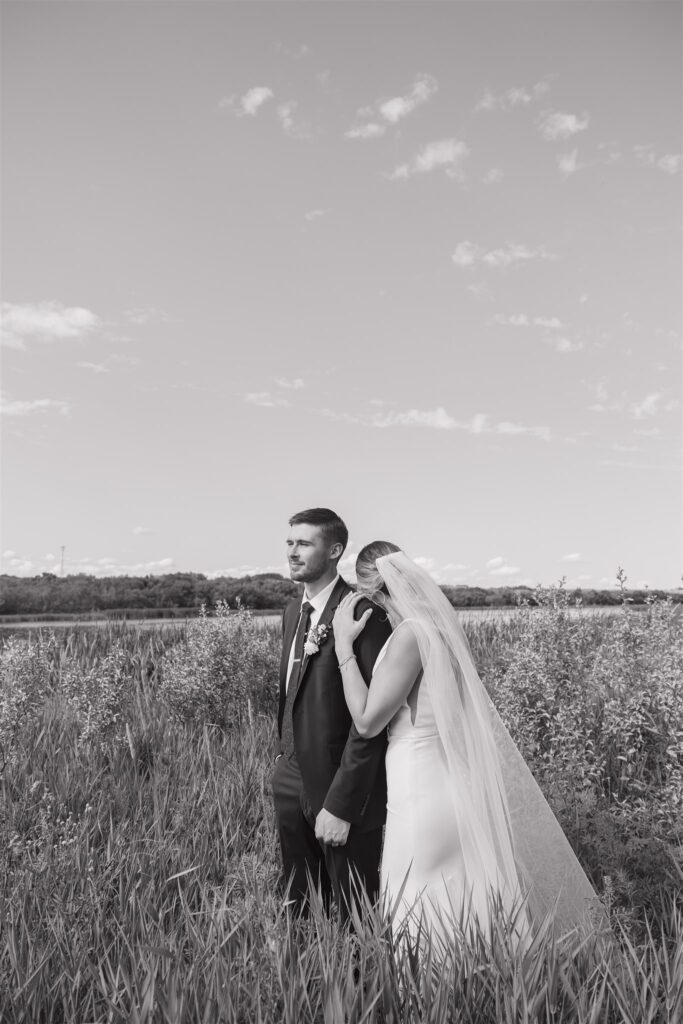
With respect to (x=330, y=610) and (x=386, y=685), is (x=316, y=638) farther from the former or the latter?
(x=386, y=685)

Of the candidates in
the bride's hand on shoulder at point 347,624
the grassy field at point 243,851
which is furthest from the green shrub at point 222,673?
the bride's hand on shoulder at point 347,624

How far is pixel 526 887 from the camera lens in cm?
354

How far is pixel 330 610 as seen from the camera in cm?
401

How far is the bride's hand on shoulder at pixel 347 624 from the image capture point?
11.7ft

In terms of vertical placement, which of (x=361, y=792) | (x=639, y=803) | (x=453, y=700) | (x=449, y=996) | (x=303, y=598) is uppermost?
(x=303, y=598)

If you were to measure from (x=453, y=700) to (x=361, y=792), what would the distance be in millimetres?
595

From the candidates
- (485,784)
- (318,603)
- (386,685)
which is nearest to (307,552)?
(318,603)

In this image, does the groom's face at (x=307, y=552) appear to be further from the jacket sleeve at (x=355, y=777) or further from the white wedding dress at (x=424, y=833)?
the jacket sleeve at (x=355, y=777)

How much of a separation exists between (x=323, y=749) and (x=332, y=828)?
0.37 metres

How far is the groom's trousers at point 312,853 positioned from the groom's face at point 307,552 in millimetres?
975

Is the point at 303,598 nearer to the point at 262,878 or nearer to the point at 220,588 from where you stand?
the point at 262,878

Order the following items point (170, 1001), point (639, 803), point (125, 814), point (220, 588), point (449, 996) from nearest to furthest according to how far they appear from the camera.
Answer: point (170, 1001) < point (449, 996) < point (125, 814) < point (639, 803) < point (220, 588)

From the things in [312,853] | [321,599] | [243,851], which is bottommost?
[243,851]

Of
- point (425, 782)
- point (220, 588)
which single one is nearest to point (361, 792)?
point (425, 782)
